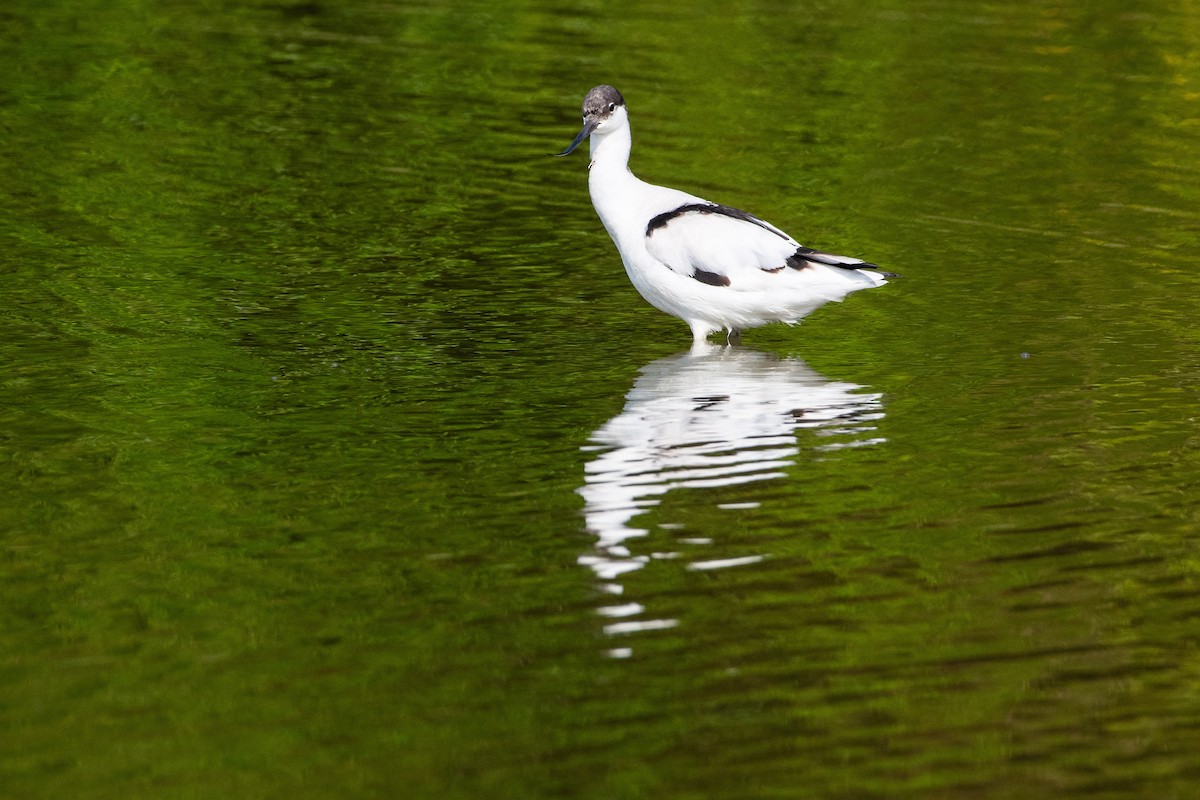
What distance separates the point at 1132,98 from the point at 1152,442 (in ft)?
34.4

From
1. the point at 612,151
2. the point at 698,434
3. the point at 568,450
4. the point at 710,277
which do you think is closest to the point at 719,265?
the point at 710,277

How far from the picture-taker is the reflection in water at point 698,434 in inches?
315

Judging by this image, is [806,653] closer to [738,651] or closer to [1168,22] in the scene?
[738,651]

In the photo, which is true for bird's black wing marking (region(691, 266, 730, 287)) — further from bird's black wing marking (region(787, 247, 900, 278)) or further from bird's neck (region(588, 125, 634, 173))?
bird's neck (region(588, 125, 634, 173))

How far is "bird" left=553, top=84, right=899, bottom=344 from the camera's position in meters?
11.3

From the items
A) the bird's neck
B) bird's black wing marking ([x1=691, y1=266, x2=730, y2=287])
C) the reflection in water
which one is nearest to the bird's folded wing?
bird's black wing marking ([x1=691, y1=266, x2=730, y2=287])

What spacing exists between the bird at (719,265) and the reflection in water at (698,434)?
35cm

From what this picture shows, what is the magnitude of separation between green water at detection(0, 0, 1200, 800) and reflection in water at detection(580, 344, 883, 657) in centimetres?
4

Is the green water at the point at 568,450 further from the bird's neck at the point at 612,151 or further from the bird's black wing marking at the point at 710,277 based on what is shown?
the bird's neck at the point at 612,151

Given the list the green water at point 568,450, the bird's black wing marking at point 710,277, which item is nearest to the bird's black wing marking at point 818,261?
the bird's black wing marking at point 710,277

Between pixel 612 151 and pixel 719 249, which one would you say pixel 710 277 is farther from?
pixel 612 151

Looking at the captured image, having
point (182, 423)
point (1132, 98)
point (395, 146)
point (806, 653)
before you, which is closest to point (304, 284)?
point (182, 423)

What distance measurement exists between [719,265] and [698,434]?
6.35 feet

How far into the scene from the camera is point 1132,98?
62.5 feet
